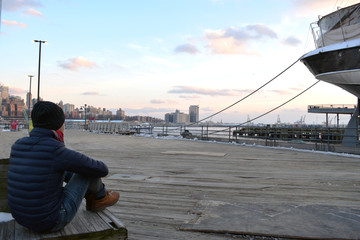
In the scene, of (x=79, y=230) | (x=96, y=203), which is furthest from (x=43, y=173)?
(x=96, y=203)

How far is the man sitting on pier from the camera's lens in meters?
1.92

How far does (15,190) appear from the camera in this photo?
1.96 metres

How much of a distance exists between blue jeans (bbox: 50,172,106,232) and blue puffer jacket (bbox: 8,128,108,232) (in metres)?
0.06

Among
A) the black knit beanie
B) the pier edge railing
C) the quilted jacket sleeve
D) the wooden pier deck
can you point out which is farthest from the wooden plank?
the pier edge railing

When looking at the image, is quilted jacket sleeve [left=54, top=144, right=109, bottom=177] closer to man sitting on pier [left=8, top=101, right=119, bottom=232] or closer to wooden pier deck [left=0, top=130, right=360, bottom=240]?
man sitting on pier [left=8, top=101, right=119, bottom=232]

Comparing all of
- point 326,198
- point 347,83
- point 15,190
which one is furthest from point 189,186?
point 347,83

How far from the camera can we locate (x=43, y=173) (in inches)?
75.6

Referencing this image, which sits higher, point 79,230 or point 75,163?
point 75,163

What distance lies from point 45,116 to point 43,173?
409 millimetres

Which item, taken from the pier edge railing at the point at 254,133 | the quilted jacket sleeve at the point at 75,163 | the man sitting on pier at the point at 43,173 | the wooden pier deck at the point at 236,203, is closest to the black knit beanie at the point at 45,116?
the man sitting on pier at the point at 43,173

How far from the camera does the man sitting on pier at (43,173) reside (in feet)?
6.30

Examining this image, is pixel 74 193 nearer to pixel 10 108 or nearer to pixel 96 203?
pixel 96 203

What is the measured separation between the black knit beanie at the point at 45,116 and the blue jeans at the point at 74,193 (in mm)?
460

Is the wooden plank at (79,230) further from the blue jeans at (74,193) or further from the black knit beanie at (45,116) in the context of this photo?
the black knit beanie at (45,116)
